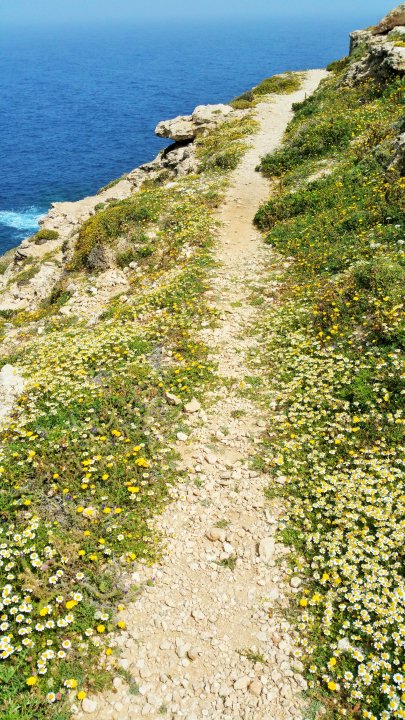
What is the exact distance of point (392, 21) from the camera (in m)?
41.6

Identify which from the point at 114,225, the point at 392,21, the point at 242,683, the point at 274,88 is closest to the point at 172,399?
the point at 242,683

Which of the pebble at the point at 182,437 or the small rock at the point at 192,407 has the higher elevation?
the small rock at the point at 192,407

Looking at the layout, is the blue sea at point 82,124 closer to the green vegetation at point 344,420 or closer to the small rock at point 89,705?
the green vegetation at point 344,420

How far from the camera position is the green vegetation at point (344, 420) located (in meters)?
7.04

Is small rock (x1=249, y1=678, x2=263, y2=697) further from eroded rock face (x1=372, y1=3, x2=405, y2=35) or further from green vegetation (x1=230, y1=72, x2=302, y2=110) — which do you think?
green vegetation (x1=230, y1=72, x2=302, y2=110)

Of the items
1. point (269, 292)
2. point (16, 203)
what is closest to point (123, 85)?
point (16, 203)

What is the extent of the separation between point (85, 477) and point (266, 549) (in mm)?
3885

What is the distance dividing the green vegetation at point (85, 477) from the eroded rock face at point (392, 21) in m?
39.3

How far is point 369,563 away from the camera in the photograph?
7.93m

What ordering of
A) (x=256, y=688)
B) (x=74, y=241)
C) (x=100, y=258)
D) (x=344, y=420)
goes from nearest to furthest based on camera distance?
(x=256, y=688) < (x=344, y=420) < (x=100, y=258) < (x=74, y=241)

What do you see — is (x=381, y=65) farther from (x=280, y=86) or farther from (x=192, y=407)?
(x=192, y=407)

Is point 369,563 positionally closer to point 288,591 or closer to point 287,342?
point 288,591

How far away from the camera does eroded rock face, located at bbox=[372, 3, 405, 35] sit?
41094 millimetres

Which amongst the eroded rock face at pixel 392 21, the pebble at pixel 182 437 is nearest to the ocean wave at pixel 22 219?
the eroded rock face at pixel 392 21
